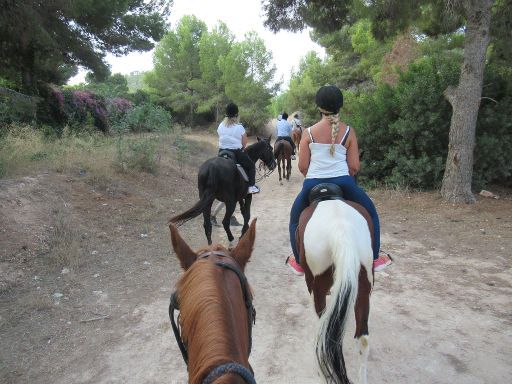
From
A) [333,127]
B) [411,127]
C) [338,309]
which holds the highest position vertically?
[333,127]

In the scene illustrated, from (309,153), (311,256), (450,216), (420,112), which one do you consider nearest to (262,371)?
(311,256)

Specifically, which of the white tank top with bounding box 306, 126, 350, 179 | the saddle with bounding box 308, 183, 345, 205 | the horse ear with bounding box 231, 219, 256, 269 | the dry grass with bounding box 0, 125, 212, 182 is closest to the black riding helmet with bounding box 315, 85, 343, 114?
the white tank top with bounding box 306, 126, 350, 179

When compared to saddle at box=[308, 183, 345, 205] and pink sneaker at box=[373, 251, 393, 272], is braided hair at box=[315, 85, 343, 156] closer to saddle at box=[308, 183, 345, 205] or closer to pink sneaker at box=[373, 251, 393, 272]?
saddle at box=[308, 183, 345, 205]

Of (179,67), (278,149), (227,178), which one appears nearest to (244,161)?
(227,178)

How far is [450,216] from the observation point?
7645mm

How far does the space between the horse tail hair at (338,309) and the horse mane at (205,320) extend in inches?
47.4

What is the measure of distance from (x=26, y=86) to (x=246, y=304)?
49.5ft

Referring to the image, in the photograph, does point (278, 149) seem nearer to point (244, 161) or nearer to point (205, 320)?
point (244, 161)

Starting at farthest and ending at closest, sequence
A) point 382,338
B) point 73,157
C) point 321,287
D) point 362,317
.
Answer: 1. point 73,157
2. point 382,338
3. point 321,287
4. point 362,317

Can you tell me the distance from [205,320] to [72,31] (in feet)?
35.9

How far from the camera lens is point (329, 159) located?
3.36 meters

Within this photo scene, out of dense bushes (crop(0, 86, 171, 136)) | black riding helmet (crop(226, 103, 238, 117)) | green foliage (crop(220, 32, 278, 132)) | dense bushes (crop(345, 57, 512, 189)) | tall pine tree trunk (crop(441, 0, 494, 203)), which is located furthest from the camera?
green foliage (crop(220, 32, 278, 132))

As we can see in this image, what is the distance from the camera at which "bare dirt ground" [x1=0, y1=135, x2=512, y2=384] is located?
10.8ft

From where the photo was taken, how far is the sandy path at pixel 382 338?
3172mm
